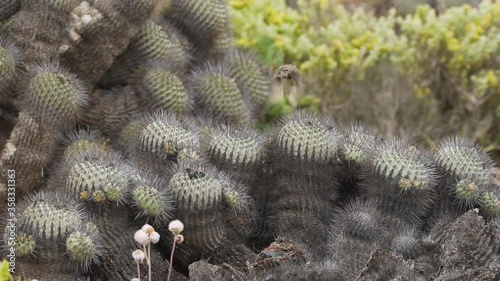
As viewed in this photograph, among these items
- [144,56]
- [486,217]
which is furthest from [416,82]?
[486,217]

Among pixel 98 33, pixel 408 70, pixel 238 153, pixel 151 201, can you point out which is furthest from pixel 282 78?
pixel 408 70

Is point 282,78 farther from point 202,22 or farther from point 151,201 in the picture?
point 151,201

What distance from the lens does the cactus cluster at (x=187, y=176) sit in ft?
12.5

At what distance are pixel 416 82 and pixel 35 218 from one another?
525cm

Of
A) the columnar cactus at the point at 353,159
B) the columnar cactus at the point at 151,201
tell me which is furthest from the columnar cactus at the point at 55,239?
the columnar cactus at the point at 353,159

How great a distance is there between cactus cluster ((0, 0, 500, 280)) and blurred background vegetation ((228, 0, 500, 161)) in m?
2.71

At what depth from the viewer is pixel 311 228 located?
14.0ft

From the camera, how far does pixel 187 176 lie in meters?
4.04

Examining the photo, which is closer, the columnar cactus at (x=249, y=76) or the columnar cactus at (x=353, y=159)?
the columnar cactus at (x=353, y=159)

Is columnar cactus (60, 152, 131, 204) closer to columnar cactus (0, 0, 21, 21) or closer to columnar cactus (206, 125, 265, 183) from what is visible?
columnar cactus (206, 125, 265, 183)

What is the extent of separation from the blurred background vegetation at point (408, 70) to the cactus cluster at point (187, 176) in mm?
2712

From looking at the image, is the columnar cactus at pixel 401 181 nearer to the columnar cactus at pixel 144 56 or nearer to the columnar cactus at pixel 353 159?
the columnar cactus at pixel 353 159

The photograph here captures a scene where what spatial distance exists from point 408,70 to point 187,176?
4.61m

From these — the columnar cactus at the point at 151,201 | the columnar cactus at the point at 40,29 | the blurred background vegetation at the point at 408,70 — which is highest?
the columnar cactus at the point at 40,29
